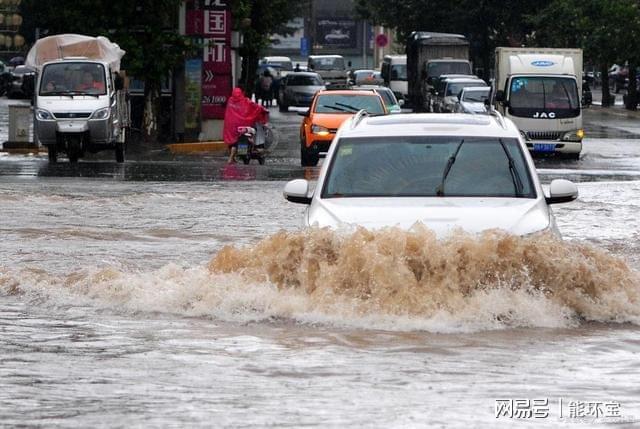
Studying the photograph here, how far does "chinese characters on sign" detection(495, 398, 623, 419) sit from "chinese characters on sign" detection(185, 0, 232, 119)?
3270cm

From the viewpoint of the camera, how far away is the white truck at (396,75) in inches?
2891

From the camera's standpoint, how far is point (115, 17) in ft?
127

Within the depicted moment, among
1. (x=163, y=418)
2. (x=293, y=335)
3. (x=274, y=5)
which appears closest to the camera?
(x=163, y=418)

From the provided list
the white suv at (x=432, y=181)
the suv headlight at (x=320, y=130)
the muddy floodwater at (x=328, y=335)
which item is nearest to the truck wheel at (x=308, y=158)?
the suv headlight at (x=320, y=130)

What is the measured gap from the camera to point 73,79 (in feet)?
105

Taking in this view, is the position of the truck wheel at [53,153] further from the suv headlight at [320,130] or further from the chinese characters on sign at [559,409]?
the chinese characters on sign at [559,409]

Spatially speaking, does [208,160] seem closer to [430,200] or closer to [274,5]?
[274,5]

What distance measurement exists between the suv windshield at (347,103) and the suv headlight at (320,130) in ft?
3.38

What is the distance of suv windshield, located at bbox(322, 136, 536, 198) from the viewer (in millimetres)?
11500

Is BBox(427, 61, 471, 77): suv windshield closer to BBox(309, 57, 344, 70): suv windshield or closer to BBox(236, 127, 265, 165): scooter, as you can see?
BBox(309, 57, 344, 70): suv windshield

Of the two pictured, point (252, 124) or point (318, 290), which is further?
point (252, 124)

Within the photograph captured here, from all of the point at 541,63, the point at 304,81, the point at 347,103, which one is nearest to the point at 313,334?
the point at 347,103

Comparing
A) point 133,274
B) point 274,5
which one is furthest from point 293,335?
point 274,5

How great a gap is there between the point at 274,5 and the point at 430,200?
41.7 meters
